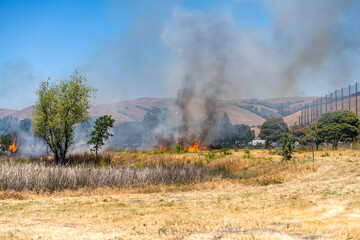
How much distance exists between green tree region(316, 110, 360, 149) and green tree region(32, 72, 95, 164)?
43.7 m

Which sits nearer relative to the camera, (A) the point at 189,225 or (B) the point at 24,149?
(A) the point at 189,225

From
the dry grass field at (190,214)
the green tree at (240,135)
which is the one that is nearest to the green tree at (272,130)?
the green tree at (240,135)

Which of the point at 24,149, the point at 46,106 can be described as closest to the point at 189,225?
the point at 46,106

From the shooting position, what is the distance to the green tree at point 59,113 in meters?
37.2

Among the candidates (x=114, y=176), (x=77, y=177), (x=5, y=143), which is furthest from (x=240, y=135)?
(x=77, y=177)

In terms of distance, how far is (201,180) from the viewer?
2625 centimetres

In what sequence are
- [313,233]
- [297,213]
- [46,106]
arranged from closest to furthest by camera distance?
[313,233] → [297,213] → [46,106]

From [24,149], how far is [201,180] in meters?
50.8

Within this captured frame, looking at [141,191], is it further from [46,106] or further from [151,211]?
[46,106]

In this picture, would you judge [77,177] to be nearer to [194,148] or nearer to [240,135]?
[194,148]

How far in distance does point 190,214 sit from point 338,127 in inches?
2285

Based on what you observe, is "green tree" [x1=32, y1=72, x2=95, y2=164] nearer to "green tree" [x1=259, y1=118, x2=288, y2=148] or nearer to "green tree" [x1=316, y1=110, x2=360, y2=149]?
"green tree" [x1=316, y1=110, x2=360, y2=149]

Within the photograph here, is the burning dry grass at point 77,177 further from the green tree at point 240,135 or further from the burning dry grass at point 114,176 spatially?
the green tree at point 240,135

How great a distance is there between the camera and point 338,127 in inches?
2514
